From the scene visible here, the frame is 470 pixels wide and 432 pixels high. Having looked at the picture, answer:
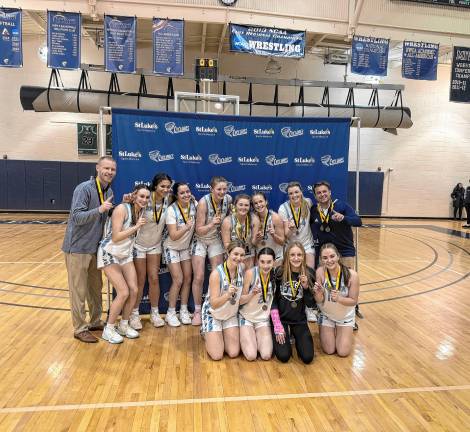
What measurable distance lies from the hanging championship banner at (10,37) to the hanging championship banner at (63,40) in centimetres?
71

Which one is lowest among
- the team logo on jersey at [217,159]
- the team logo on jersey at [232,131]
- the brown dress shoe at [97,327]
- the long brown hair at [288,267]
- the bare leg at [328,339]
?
the brown dress shoe at [97,327]

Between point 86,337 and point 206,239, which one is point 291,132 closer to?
point 206,239

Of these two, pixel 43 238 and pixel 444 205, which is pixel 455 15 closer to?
pixel 444 205

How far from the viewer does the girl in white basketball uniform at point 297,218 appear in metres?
4.62

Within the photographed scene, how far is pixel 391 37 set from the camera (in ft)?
35.9

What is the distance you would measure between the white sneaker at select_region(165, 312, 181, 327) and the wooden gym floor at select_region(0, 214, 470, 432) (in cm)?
13

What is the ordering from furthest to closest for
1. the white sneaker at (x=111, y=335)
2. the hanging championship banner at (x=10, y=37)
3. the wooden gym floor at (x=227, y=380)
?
the hanging championship banner at (x=10, y=37), the white sneaker at (x=111, y=335), the wooden gym floor at (x=227, y=380)

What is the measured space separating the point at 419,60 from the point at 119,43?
26.0 ft

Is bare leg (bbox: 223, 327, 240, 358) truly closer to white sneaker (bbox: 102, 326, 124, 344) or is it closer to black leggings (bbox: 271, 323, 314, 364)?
black leggings (bbox: 271, 323, 314, 364)

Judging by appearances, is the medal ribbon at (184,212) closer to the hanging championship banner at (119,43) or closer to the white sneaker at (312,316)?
the white sneaker at (312,316)

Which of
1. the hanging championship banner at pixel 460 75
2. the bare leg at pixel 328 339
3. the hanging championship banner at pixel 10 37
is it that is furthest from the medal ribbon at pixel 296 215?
the hanging championship banner at pixel 460 75

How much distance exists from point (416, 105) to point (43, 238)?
14.7 metres

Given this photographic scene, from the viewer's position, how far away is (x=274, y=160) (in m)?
5.18

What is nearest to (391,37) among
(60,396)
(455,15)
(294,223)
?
(455,15)
